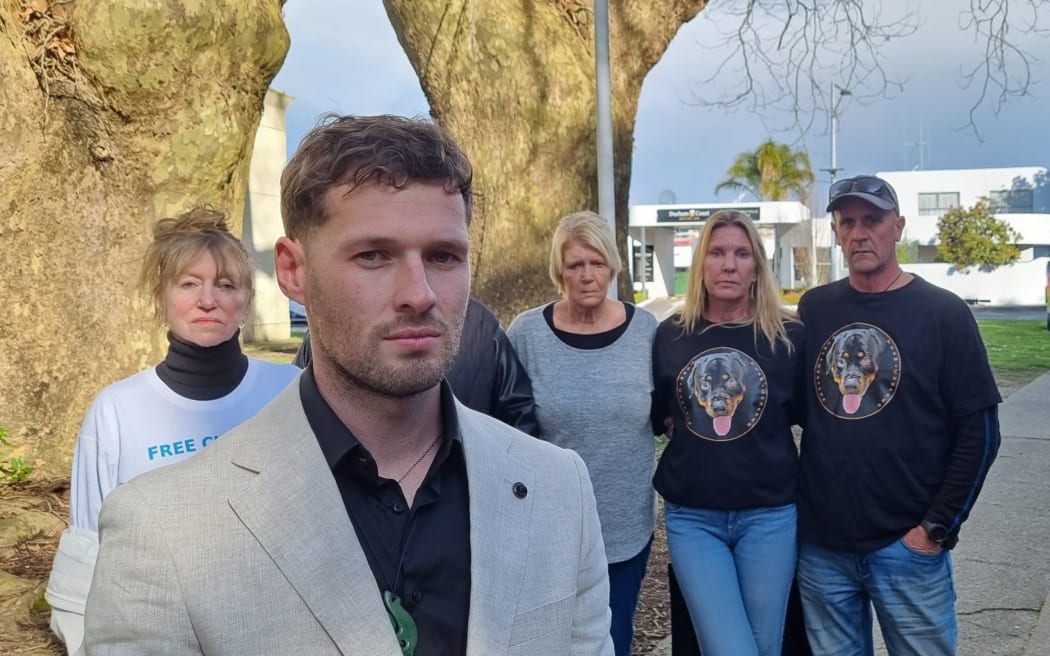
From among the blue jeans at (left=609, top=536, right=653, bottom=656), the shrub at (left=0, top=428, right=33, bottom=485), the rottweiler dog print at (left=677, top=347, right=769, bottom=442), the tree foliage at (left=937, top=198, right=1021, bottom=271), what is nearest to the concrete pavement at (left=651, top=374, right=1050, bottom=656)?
the blue jeans at (left=609, top=536, right=653, bottom=656)

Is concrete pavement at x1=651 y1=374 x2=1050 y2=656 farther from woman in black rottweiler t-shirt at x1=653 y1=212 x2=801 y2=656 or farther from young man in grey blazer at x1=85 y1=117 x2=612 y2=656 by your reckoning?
young man in grey blazer at x1=85 y1=117 x2=612 y2=656

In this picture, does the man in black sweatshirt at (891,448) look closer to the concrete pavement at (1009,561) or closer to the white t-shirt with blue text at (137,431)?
the concrete pavement at (1009,561)

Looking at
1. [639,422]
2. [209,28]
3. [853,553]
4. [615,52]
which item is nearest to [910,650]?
[853,553]

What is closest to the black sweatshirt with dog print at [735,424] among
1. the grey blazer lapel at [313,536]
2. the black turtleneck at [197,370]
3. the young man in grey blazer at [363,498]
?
the black turtleneck at [197,370]

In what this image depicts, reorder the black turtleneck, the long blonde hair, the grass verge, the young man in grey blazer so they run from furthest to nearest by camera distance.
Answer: the grass verge
the long blonde hair
the black turtleneck
the young man in grey blazer

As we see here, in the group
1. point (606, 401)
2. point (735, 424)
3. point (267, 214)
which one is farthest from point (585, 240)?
point (267, 214)

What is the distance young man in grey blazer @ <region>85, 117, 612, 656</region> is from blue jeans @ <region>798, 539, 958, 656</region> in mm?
1830

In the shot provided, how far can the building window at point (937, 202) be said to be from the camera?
63134 millimetres

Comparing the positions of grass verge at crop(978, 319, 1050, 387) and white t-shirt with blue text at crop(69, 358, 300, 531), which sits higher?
white t-shirt with blue text at crop(69, 358, 300, 531)

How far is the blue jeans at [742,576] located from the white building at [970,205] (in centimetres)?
4995

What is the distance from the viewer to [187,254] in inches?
116

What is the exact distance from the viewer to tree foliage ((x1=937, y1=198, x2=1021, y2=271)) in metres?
48.3

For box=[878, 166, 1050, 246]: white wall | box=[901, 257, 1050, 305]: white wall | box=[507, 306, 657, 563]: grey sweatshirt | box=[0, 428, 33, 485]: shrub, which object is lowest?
box=[901, 257, 1050, 305]: white wall

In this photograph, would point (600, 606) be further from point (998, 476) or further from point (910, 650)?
point (998, 476)
